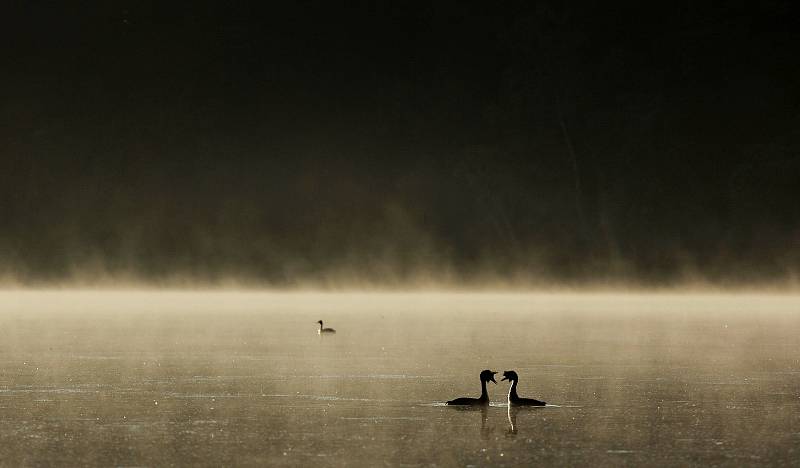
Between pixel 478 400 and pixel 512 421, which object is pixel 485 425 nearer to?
pixel 512 421

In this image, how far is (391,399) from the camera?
27094 mm

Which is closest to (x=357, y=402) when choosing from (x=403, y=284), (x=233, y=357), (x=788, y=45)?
(x=233, y=357)

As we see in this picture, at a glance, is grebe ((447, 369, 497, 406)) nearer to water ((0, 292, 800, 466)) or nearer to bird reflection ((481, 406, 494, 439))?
bird reflection ((481, 406, 494, 439))

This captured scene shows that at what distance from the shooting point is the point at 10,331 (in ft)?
177

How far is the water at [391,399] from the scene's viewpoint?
20531mm

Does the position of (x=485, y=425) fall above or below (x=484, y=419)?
below

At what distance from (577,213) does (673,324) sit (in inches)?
2174

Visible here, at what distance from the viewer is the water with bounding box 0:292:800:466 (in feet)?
67.4

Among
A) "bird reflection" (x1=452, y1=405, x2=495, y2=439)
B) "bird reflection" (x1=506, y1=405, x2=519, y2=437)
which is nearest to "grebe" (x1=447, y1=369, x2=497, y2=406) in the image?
"bird reflection" (x1=452, y1=405, x2=495, y2=439)

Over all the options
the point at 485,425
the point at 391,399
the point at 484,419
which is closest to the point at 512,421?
the point at 484,419

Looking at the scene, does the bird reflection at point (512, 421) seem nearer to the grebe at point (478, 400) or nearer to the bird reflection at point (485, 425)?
the bird reflection at point (485, 425)

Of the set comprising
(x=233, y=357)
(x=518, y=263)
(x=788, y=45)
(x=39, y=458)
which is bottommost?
(x=39, y=458)

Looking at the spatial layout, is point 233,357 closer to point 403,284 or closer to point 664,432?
point 664,432

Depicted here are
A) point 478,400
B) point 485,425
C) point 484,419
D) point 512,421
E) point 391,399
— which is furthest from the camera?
point 391,399
